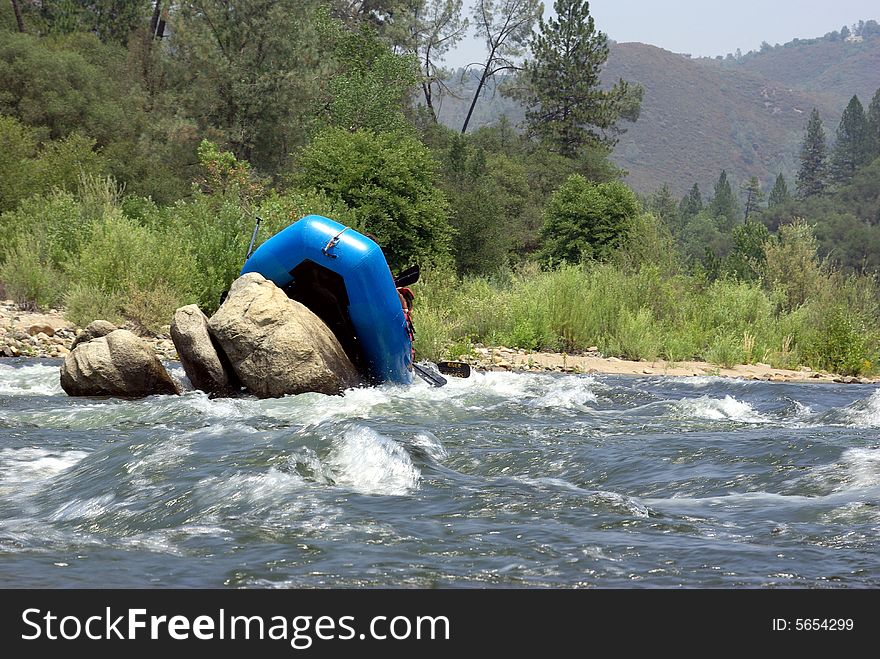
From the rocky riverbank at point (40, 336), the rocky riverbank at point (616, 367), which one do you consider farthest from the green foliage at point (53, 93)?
the rocky riverbank at point (616, 367)

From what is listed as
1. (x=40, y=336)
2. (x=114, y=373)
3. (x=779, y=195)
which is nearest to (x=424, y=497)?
(x=114, y=373)

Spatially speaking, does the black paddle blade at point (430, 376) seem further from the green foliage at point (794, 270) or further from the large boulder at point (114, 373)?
the green foliage at point (794, 270)

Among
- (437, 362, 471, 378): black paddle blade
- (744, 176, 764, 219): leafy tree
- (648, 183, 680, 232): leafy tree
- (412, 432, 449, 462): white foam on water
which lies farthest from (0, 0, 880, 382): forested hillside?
(744, 176, 764, 219): leafy tree

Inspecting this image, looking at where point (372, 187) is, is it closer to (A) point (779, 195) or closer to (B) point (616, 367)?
(B) point (616, 367)

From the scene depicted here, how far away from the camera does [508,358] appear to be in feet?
46.8

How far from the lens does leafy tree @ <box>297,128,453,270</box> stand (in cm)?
2259

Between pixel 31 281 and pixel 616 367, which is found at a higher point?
pixel 31 281

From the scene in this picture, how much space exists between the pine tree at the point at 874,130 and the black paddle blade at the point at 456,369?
9592cm

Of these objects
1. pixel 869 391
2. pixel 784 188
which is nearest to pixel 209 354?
pixel 869 391

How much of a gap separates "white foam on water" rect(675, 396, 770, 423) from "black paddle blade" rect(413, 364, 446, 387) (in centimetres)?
244

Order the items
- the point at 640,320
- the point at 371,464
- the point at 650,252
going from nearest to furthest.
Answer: the point at 371,464
the point at 640,320
the point at 650,252

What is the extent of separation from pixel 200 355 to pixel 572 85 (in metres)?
43.9

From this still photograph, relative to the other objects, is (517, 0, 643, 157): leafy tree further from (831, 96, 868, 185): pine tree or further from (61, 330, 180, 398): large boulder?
(831, 96, 868, 185): pine tree
